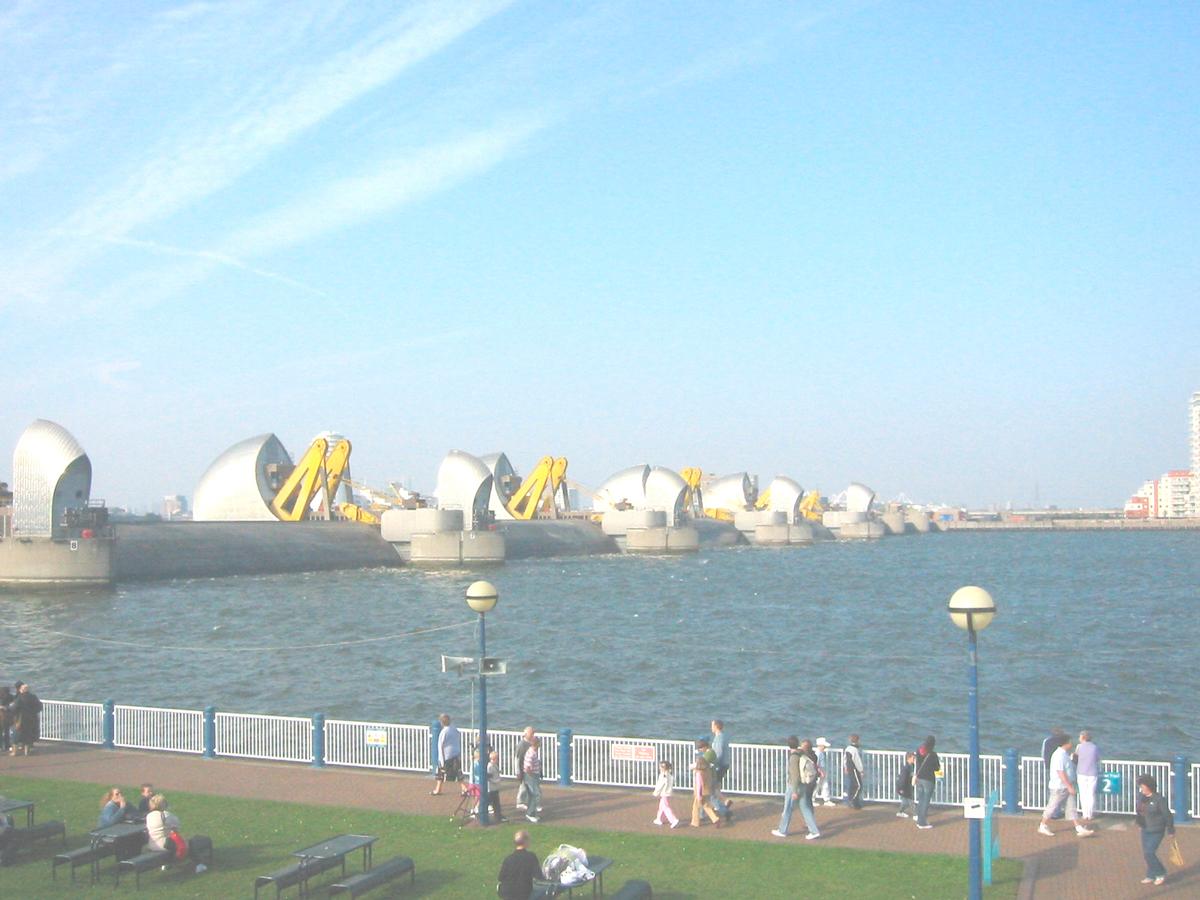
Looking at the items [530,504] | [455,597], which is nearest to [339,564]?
[455,597]

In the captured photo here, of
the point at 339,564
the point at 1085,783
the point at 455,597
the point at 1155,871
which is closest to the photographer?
the point at 1155,871

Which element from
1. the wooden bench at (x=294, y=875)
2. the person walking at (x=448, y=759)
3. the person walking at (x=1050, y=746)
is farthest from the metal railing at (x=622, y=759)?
the wooden bench at (x=294, y=875)

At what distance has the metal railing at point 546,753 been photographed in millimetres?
15688

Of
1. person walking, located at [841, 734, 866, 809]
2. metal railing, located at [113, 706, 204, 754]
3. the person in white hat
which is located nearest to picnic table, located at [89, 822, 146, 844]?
metal railing, located at [113, 706, 204, 754]

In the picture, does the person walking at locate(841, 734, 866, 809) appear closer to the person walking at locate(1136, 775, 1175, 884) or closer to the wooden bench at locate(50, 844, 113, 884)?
the person walking at locate(1136, 775, 1175, 884)

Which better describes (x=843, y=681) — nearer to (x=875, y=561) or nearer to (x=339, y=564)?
(x=339, y=564)

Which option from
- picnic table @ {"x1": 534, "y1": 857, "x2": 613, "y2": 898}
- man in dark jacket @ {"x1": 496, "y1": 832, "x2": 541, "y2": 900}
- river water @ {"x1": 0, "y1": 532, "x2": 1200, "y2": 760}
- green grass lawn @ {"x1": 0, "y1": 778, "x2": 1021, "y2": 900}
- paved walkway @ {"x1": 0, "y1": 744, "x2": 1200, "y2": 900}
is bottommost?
river water @ {"x1": 0, "y1": 532, "x2": 1200, "y2": 760}

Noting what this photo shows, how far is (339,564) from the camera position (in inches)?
3418

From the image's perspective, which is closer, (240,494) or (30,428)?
(30,428)

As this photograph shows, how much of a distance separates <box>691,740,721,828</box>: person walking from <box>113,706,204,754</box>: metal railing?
28.0ft

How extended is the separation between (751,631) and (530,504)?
8080cm

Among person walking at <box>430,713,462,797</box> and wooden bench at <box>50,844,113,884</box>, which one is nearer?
wooden bench at <box>50,844,113,884</box>

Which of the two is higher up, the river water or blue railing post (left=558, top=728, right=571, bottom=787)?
blue railing post (left=558, top=728, right=571, bottom=787)

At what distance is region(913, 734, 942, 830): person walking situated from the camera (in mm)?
13797
